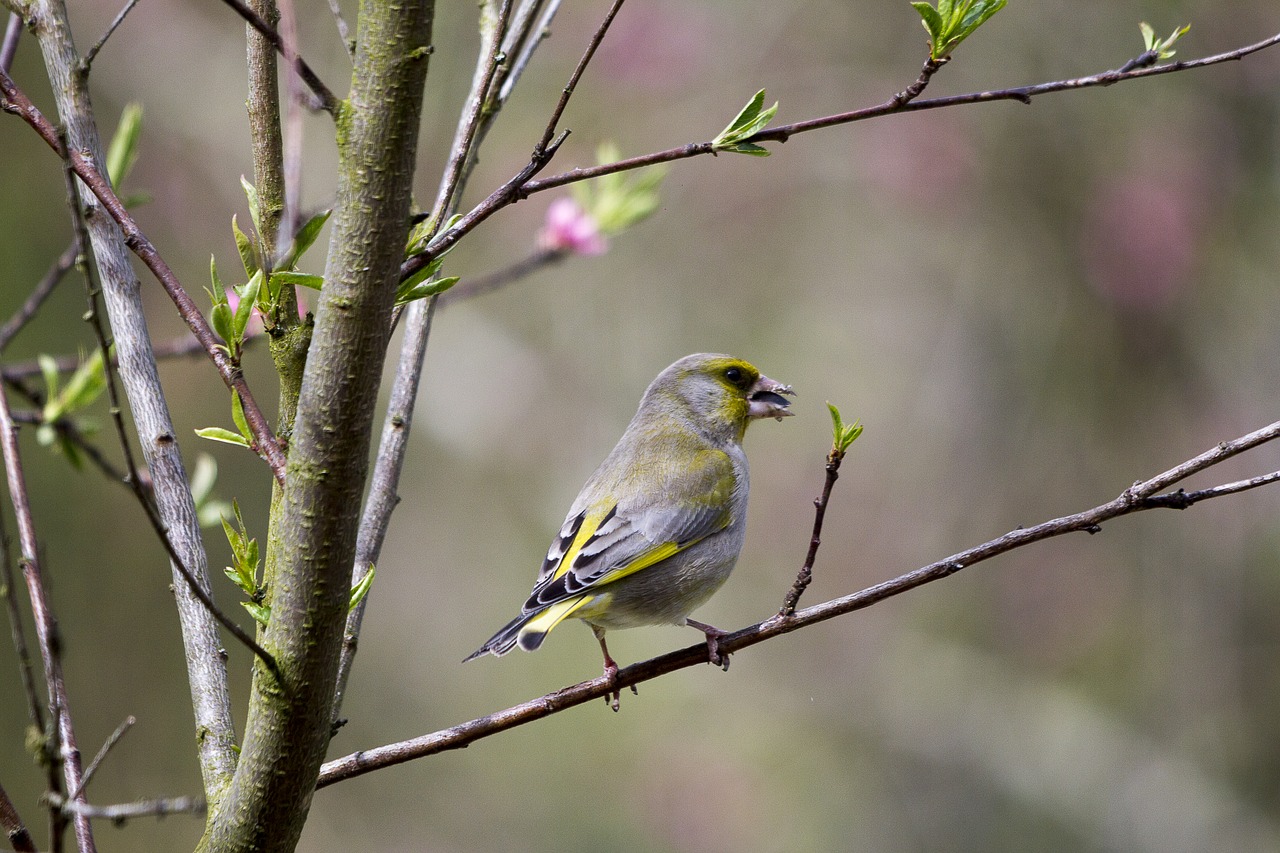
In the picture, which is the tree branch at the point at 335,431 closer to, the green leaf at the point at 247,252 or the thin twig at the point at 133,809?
the thin twig at the point at 133,809

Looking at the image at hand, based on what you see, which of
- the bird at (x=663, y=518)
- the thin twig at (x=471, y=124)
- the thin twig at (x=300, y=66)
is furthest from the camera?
the bird at (x=663, y=518)

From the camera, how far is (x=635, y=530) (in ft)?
12.5

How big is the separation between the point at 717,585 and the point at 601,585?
46 cm

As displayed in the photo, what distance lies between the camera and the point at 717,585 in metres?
3.87

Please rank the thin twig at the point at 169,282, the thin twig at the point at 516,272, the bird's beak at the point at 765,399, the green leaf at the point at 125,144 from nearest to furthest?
the thin twig at the point at 169,282, the green leaf at the point at 125,144, the thin twig at the point at 516,272, the bird's beak at the point at 765,399

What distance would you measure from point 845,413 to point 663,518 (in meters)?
5.54

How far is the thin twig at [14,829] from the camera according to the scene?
1663mm

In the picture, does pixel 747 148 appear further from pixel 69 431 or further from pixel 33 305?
pixel 33 305

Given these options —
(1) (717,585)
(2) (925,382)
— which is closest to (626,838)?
(2) (925,382)

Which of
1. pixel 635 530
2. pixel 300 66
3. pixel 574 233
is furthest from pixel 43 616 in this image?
pixel 574 233

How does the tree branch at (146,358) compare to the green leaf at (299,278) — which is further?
the tree branch at (146,358)

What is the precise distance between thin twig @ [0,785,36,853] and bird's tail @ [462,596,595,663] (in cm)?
130

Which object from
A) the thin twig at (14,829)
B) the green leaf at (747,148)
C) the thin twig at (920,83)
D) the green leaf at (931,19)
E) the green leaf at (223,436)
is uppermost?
the green leaf at (931,19)

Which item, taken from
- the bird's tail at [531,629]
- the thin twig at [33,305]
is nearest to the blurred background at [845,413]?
the bird's tail at [531,629]
